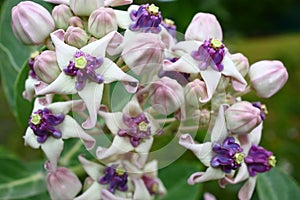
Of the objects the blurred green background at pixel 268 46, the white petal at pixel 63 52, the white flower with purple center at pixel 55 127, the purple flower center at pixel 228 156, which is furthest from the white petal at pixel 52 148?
the blurred green background at pixel 268 46

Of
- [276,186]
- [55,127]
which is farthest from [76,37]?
[276,186]

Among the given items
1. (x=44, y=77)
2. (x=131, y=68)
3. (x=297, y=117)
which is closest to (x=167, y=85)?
(x=131, y=68)

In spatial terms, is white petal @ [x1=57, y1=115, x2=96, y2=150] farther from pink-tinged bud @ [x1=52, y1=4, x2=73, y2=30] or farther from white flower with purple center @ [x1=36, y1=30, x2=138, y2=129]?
pink-tinged bud @ [x1=52, y1=4, x2=73, y2=30]

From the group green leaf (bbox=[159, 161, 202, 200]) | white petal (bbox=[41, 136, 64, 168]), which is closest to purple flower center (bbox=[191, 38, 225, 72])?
white petal (bbox=[41, 136, 64, 168])

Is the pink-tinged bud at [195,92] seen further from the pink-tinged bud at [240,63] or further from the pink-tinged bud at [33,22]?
the pink-tinged bud at [33,22]

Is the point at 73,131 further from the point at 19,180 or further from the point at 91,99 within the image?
the point at 19,180

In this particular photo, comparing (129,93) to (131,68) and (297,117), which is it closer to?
(131,68)
